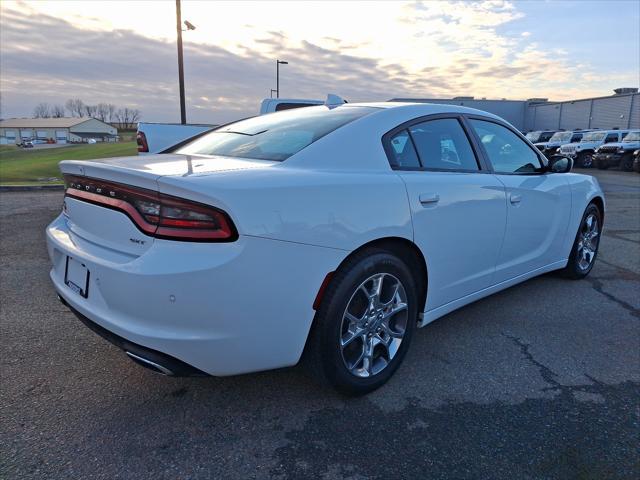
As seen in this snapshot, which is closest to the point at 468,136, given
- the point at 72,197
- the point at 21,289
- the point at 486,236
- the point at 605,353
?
the point at 486,236

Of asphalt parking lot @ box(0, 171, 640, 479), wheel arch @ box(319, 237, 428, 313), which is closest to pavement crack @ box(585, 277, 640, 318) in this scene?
asphalt parking lot @ box(0, 171, 640, 479)

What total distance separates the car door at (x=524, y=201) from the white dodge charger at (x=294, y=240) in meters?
0.03

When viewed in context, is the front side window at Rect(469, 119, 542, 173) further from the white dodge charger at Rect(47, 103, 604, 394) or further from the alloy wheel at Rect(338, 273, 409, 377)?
the alloy wheel at Rect(338, 273, 409, 377)

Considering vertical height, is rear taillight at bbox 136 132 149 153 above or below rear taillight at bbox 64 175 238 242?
above

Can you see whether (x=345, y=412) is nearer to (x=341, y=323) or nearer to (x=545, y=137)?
(x=341, y=323)

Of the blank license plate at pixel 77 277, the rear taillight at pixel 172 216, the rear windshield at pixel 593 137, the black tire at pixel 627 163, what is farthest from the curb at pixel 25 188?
the rear windshield at pixel 593 137

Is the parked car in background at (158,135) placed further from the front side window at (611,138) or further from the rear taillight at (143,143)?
the front side window at (611,138)

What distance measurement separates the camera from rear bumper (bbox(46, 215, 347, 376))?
1898 mm

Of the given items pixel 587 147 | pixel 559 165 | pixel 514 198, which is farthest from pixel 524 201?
pixel 587 147

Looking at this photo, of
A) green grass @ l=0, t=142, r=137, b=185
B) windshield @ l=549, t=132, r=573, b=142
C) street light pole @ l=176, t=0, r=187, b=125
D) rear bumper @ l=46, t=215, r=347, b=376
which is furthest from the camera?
windshield @ l=549, t=132, r=573, b=142

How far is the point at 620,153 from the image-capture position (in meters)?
22.6

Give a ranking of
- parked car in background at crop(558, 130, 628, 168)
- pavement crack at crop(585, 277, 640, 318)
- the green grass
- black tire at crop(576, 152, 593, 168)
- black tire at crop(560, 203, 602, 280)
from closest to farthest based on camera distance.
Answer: pavement crack at crop(585, 277, 640, 318), black tire at crop(560, 203, 602, 280), the green grass, black tire at crop(576, 152, 593, 168), parked car in background at crop(558, 130, 628, 168)

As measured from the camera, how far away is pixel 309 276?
7.00 ft

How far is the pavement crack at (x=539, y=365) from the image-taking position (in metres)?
2.76
